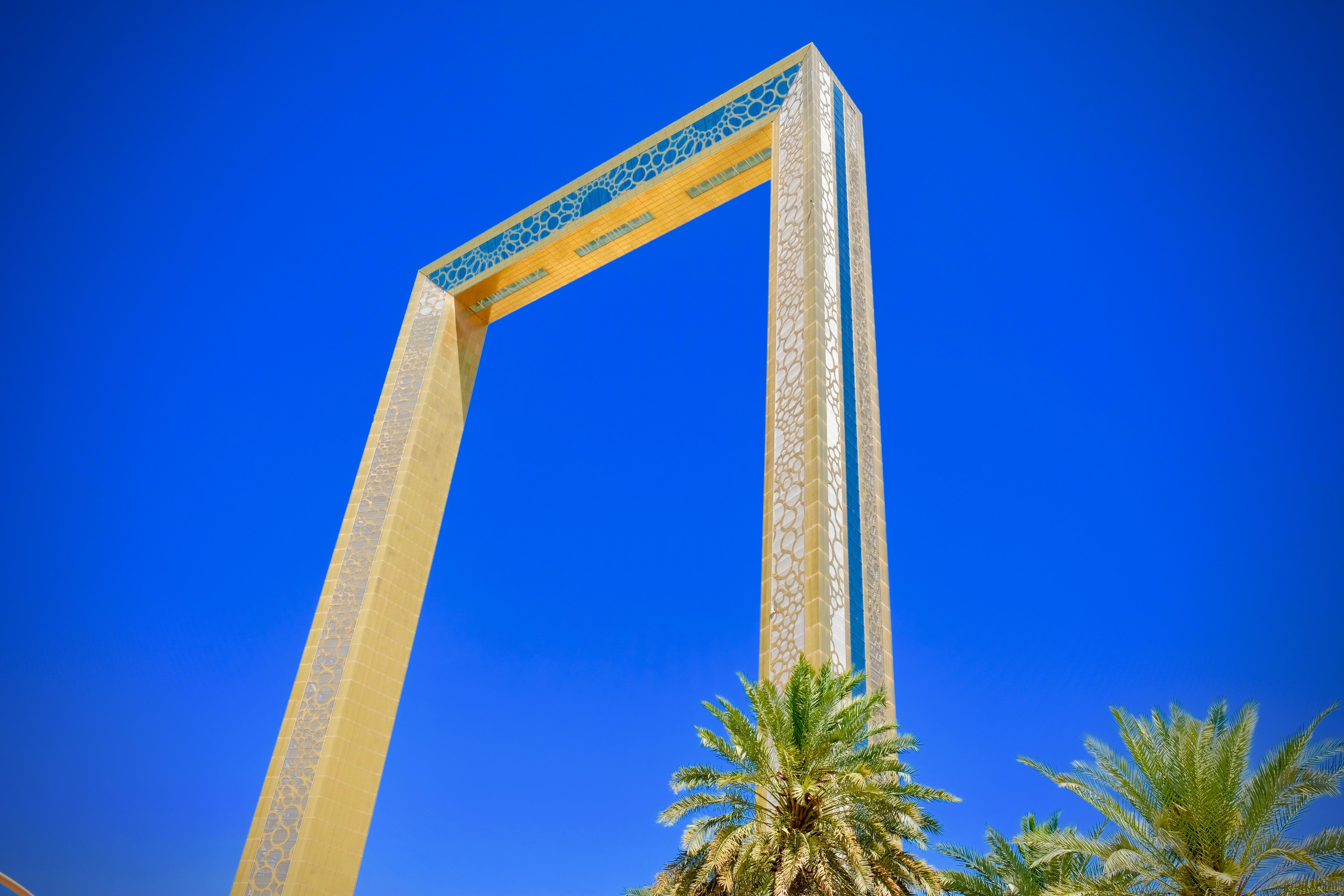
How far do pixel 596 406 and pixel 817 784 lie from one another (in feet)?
68.4

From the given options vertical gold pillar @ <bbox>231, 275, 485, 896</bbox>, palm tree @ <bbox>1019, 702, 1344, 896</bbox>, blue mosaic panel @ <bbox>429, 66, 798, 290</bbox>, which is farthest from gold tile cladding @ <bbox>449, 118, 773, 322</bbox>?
palm tree @ <bbox>1019, 702, 1344, 896</bbox>

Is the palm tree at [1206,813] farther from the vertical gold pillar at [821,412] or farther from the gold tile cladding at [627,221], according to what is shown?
the gold tile cladding at [627,221]

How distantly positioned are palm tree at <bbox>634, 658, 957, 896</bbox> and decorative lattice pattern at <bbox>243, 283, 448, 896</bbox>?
Answer: 7.14m

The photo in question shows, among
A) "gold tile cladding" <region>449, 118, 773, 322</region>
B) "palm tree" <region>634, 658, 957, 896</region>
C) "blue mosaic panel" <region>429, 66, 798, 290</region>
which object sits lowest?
"palm tree" <region>634, 658, 957, 896</region>

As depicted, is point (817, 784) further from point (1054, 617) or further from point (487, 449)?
point (487, 449)

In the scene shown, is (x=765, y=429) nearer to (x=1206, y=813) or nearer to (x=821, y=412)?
(x=821, y=412)

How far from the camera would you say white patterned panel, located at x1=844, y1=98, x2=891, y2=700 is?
40.5ft

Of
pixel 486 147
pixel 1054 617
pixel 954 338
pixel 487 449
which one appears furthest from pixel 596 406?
pixel 1054 617

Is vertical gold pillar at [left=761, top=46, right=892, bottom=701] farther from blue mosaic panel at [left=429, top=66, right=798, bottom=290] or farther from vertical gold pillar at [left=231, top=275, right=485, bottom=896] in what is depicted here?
vertical gold pillar at [left=231, top=275, right=485, bottom=896]

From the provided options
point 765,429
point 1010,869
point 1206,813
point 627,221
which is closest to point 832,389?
point 765,429

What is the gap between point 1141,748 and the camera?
10.8 metres

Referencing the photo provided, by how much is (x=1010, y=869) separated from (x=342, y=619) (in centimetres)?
1077

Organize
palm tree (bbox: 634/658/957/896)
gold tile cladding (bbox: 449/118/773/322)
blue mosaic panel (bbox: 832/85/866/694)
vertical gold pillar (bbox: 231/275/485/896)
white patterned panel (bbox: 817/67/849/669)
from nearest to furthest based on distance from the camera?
palm tree (bbox: 634/658/957/896), white patterned panel (bbox: 817/67/849/669), blue mosaic panel (bbox: 832/85/866/694), vertical gold pillar (bbox: 231/275/485/896), gold tile cladding (bbox: 449/118/773/322)

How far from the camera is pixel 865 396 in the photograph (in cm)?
1412
